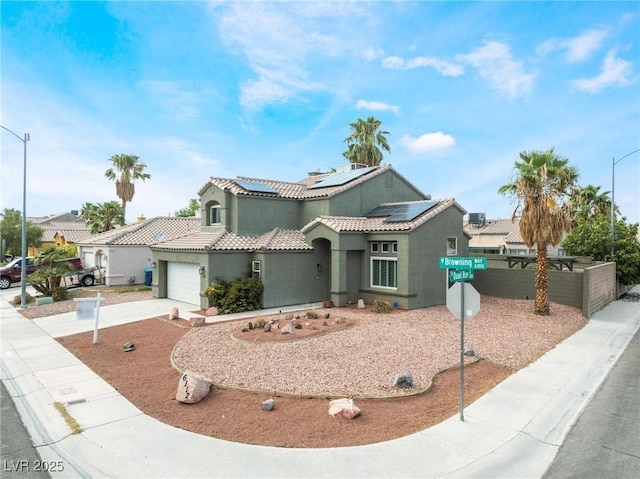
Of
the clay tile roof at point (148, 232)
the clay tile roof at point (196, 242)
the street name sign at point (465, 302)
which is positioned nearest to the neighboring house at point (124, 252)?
the clay tile roof at point (148, 232)

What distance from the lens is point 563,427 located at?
7.16m

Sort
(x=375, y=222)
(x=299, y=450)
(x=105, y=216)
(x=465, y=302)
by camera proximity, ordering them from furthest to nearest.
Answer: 1. (x=105, y=216)
2. (x=375, y=222)
3. (x=465, y=302)
4. (x=299, y=450)

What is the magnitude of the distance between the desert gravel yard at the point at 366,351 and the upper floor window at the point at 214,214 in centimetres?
830

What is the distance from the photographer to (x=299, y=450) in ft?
20.2

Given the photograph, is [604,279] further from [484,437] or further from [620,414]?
[484,437]

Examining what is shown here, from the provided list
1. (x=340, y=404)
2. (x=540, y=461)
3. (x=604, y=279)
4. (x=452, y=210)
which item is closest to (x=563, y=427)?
(x=540, y=461)

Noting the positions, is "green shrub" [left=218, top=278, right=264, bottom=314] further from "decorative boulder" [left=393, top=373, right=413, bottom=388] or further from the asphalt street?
the asphalt street

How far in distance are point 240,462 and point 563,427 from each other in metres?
5.81

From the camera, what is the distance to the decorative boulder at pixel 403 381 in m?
8.47

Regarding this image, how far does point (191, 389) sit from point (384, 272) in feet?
40.1

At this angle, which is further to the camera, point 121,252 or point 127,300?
point 121,252

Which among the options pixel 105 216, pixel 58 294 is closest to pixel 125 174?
pixel 105 216

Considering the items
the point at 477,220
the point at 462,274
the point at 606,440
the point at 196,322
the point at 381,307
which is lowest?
the point at 606,440

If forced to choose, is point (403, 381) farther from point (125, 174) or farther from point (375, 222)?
point (125, 174)
